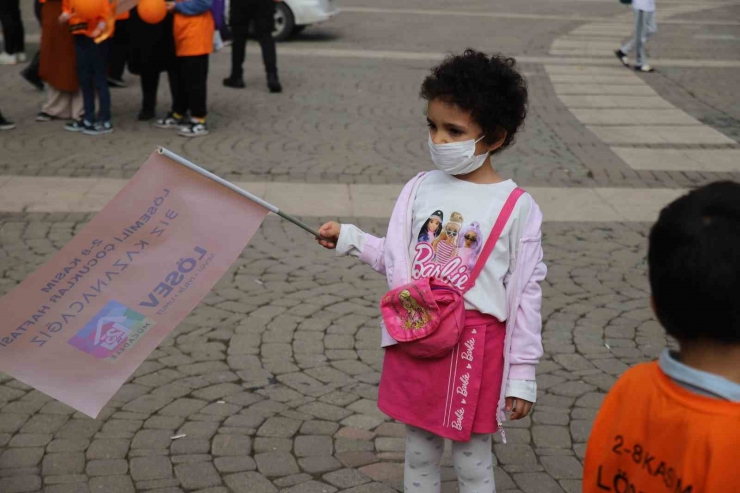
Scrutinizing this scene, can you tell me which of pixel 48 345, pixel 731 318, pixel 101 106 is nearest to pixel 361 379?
pixel 48 345

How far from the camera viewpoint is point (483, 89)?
106 inches

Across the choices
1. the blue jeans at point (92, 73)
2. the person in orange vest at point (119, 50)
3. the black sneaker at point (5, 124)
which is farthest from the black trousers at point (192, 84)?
the black sneaker at point (5, 124)

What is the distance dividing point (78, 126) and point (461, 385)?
7179 mm

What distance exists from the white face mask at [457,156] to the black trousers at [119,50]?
6979 mm

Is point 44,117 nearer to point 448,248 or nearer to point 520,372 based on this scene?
point 448,248

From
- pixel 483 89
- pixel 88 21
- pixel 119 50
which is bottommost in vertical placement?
pixel 119 50

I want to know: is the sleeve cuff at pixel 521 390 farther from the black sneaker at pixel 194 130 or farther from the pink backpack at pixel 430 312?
the black sneaker at pixel 194 130

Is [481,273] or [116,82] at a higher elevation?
[481,273]

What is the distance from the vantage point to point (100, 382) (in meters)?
3.03

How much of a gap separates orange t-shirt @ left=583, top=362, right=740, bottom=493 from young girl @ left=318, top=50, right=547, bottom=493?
77cm

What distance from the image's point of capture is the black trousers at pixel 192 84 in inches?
341

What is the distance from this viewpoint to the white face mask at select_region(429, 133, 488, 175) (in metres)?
2.72

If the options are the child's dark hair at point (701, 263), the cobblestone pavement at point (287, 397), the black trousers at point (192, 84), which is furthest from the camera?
the black trousers at point (192, 84)

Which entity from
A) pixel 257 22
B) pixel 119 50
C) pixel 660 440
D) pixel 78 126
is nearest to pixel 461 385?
pixel 660 440
